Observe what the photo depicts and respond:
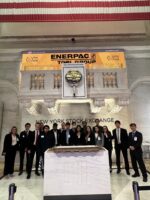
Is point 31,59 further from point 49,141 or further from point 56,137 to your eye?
point 49,141

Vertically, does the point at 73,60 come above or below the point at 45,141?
above

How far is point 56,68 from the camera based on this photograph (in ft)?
28.2

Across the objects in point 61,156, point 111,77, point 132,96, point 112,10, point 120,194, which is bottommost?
point 120,194

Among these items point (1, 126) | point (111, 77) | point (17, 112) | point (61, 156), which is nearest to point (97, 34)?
point (111, 77)

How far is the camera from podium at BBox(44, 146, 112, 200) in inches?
145

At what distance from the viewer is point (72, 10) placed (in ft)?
20.5

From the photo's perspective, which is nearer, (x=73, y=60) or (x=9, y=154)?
(x=9, y=154)

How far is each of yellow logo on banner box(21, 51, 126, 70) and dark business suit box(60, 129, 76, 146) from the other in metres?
3.15

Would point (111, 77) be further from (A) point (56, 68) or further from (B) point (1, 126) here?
(B) point (1, 126)

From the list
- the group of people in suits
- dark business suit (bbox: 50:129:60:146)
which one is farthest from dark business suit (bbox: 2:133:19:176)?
dark business suit (bbox: 50:129:60:146)

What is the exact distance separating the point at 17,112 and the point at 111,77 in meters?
4.23

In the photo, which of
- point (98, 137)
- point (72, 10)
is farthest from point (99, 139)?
point (72, 10)

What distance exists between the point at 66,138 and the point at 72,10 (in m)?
3.74

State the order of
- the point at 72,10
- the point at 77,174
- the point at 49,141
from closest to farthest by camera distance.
A: the point at 77,174 < the point at 49,141 < the point at 72,10
